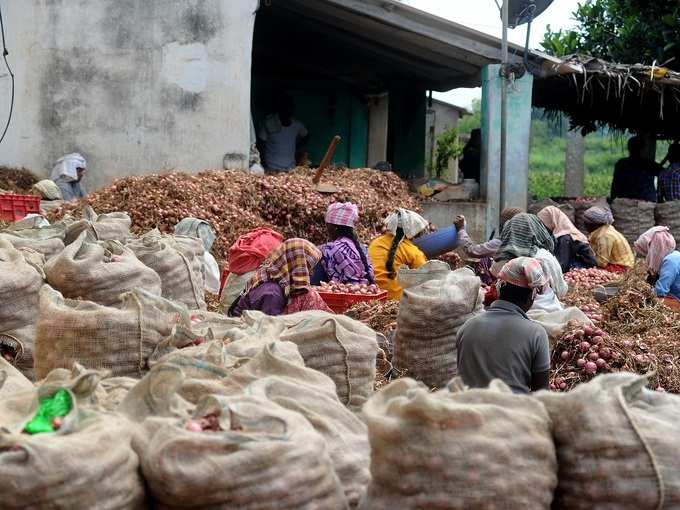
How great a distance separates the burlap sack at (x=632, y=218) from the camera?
14555 millimetres

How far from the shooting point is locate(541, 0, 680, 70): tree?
18.6 metres

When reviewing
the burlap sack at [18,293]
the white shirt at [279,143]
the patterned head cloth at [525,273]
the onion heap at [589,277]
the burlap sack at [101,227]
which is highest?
the white shirt at [279,143]

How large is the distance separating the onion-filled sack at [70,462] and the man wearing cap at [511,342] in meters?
2.36

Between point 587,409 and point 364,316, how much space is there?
435 centimetres

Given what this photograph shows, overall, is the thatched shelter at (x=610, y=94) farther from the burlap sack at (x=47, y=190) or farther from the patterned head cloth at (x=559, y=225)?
the burlap sack at (x=47, y=190)

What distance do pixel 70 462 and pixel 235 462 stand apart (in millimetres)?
422

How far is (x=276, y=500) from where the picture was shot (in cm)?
299

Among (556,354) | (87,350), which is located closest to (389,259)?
(556,354)

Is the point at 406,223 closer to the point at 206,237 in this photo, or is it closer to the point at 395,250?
the point at 395,250

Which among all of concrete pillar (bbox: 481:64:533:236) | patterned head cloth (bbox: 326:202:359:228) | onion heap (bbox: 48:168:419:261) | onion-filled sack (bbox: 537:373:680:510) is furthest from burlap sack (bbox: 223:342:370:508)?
concrete pillar (bbox: 481:64:533:236)

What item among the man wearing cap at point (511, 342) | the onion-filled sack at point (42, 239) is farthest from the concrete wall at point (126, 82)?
the man wearing cap at point (511, 342)

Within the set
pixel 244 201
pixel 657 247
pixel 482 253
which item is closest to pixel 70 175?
pixel 244 201

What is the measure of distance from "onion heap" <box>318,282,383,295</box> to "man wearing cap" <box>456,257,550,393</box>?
260cm

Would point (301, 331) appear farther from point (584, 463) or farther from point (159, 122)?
point (159, 122)
